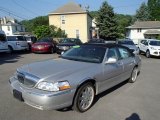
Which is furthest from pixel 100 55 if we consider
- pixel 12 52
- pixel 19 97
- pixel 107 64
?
pixel 12 52

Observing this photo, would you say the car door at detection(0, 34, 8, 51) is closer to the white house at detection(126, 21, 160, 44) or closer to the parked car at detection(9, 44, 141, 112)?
the parked car at detection(9, 44, 141, 112)

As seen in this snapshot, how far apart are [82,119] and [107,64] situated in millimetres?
1742

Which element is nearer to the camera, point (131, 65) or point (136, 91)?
point (136, 91)

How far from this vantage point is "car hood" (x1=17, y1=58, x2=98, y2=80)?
4.25 metres

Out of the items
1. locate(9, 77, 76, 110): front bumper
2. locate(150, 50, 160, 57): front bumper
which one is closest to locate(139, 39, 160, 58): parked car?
locate(150, 50, 160, 57): front bumper

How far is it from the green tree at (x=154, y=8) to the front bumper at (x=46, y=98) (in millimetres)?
77079

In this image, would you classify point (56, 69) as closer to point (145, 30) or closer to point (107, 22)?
point (107, 22)

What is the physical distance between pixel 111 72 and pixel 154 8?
77.9 m

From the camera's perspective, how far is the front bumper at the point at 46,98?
3939 millimetres

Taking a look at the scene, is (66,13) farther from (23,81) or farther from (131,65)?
(23,81)

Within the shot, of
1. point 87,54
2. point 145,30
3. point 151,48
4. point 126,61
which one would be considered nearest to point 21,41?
point 151,48

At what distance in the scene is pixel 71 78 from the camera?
14.1ft

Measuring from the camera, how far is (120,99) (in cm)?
Answer: 561

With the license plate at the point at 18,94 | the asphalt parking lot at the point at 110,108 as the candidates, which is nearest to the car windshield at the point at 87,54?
the asphalt parking lot at the point at 110,108
